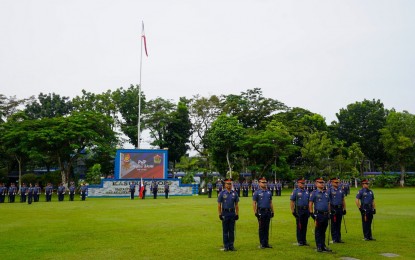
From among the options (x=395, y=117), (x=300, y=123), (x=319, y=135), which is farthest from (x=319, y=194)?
(x=395, y=117)

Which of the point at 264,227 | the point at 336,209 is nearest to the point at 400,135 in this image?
the point at 336,209

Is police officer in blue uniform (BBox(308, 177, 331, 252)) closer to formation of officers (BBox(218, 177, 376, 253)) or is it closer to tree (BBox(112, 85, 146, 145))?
formation of officers (BBox(218, 177, 376, 253))

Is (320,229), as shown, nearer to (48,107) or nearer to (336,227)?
(336,227)

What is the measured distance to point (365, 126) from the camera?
205 ft

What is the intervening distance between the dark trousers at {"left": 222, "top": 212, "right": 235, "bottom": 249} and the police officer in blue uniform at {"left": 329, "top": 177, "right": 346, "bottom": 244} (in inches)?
124

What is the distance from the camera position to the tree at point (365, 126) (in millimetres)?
61406

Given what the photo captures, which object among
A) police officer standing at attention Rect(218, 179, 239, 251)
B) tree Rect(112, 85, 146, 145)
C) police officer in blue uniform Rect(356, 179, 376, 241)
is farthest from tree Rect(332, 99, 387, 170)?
police officer standing at attention Rect(218, 179, 239, 251)

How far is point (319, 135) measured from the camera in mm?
50406

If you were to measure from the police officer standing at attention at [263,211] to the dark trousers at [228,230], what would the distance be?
2.47ft

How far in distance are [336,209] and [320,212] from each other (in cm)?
164

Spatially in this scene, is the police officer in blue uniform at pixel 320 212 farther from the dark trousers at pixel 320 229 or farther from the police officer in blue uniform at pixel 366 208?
A: the police officer in blue uniform at pixel 366 208

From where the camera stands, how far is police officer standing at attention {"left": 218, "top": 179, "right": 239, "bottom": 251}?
32.0 feet

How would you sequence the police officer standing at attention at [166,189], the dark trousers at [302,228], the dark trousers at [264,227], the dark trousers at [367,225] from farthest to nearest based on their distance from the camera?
the police officer standing at attention at [166,189]
the dark trousers at [367,225]
the dark trousers at [302,228]
the dark trousers at [264,227]

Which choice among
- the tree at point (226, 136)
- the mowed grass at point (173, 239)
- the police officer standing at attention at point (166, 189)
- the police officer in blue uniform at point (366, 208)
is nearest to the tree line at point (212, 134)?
the tree at point (226, 136)
